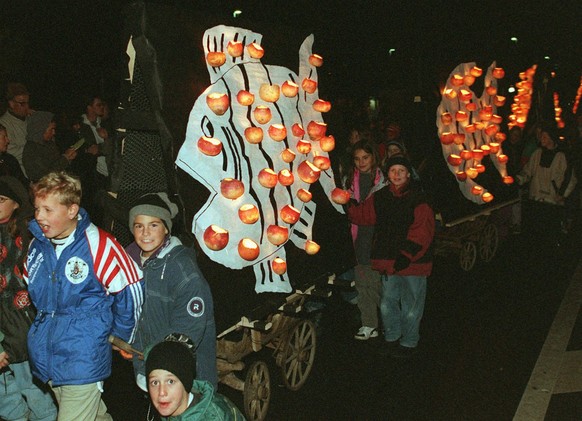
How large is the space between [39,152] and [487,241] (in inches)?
269

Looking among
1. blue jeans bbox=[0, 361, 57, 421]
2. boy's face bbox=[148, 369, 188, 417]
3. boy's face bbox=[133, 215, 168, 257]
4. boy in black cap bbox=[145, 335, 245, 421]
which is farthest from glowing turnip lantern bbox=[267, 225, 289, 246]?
boy's face bbox=[148, 369, 188, 417]

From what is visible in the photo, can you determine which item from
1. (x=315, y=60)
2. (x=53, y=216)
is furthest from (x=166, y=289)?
(x=315, y=60)

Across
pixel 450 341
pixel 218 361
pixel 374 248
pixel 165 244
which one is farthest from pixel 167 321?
pixel 450 341

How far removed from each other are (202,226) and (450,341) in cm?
386

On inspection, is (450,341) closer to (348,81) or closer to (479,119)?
(479,119)

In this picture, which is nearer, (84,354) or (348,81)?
(84,354)

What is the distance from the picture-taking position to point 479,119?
412 inches

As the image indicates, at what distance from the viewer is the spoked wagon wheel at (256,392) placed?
505cm

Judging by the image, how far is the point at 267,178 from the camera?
5.22 metres

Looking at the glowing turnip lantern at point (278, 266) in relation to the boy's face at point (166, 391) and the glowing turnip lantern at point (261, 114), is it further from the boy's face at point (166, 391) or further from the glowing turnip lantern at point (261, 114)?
the boy's face at point (166, 391)

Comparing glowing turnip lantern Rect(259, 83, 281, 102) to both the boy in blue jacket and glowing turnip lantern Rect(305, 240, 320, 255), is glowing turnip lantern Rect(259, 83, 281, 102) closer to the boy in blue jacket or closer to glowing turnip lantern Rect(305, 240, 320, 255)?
glowing turnip lantern Rect(305, 240, 320, 255)

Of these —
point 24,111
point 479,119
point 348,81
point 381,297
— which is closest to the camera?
point 381,297

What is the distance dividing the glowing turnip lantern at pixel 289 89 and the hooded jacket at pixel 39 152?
Result: 11.8ft

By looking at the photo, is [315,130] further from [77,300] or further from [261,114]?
[77,300]
